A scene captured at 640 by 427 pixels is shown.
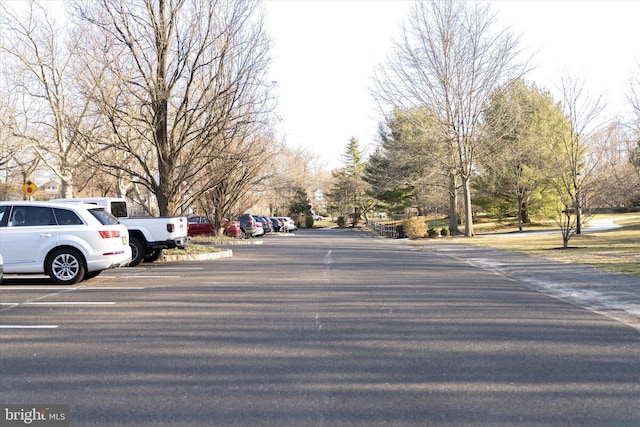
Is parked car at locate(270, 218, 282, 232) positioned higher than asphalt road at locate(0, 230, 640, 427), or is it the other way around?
parked car at locate(270, 218, 282, 232)

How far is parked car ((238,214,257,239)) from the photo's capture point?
38.8 meters

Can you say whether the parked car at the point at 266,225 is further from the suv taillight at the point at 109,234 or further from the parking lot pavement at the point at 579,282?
the suv taillight at the point at 109,234

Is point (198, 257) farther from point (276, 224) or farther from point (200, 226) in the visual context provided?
point (276, 224)

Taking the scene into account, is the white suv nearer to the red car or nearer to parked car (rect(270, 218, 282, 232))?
the red car

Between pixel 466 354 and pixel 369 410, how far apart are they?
2.24m

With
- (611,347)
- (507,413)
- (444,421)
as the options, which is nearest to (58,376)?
(444,421)

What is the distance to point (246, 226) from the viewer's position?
3912 cm

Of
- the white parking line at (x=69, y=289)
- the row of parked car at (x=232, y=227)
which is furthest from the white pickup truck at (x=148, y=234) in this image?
the row of parked car at (x=232, y=227)

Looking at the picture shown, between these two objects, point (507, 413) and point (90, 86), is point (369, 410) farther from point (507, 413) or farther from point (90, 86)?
point (90, 86)

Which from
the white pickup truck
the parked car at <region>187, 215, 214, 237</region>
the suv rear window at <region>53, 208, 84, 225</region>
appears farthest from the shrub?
the suv rear window at <region>53, 208, 84, 225</region>

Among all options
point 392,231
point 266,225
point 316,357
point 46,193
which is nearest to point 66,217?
point 316,357

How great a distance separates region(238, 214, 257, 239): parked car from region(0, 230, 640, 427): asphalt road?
1049 inches
